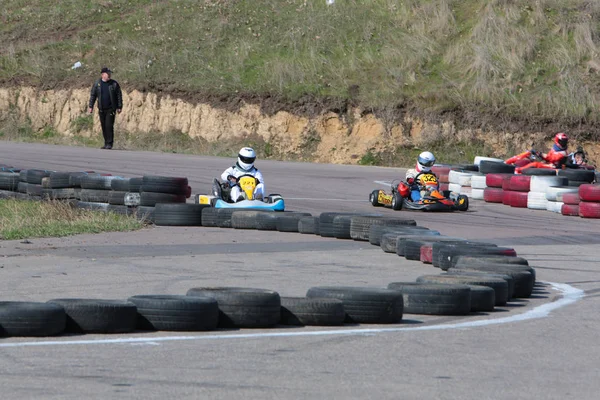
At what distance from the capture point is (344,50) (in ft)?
107

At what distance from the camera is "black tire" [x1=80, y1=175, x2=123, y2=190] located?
1541cm

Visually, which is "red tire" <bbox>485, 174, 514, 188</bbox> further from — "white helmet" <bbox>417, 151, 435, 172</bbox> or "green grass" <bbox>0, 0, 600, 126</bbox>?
"green grass" <bbox>0, 0, 600, 126</bbox>

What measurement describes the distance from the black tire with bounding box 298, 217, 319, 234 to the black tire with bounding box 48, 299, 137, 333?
7.08 m

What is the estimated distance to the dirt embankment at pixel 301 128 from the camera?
29.2 m

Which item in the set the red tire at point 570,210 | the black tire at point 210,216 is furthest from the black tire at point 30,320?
the red tire at point 570,210

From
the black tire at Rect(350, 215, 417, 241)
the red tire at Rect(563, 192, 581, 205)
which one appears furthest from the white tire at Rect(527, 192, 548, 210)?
the black tire at Rect(350, 215, 417, 241)

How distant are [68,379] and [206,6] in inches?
1237

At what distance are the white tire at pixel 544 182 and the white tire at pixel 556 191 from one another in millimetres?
136

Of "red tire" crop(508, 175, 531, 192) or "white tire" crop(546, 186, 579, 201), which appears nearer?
"white tire" crop(546, 186, 579, 201)

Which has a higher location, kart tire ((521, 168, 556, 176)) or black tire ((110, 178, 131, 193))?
kart tire ((521, 168, 556, 176))

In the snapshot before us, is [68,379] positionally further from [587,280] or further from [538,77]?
[538,77]

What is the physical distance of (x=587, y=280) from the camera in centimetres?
1020

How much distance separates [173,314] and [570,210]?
12.9m

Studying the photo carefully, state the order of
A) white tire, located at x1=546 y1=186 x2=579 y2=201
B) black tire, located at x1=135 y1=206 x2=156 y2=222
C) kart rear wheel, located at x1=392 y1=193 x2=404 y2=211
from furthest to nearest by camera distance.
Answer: white tire, located at x1=546 y1=186 x2=579 y2=201
kart rear wheel, located at x1=392 y1=193 x2=404 y2=211
black tire, located at x1=135 y1=206 x2=156 y2=222
